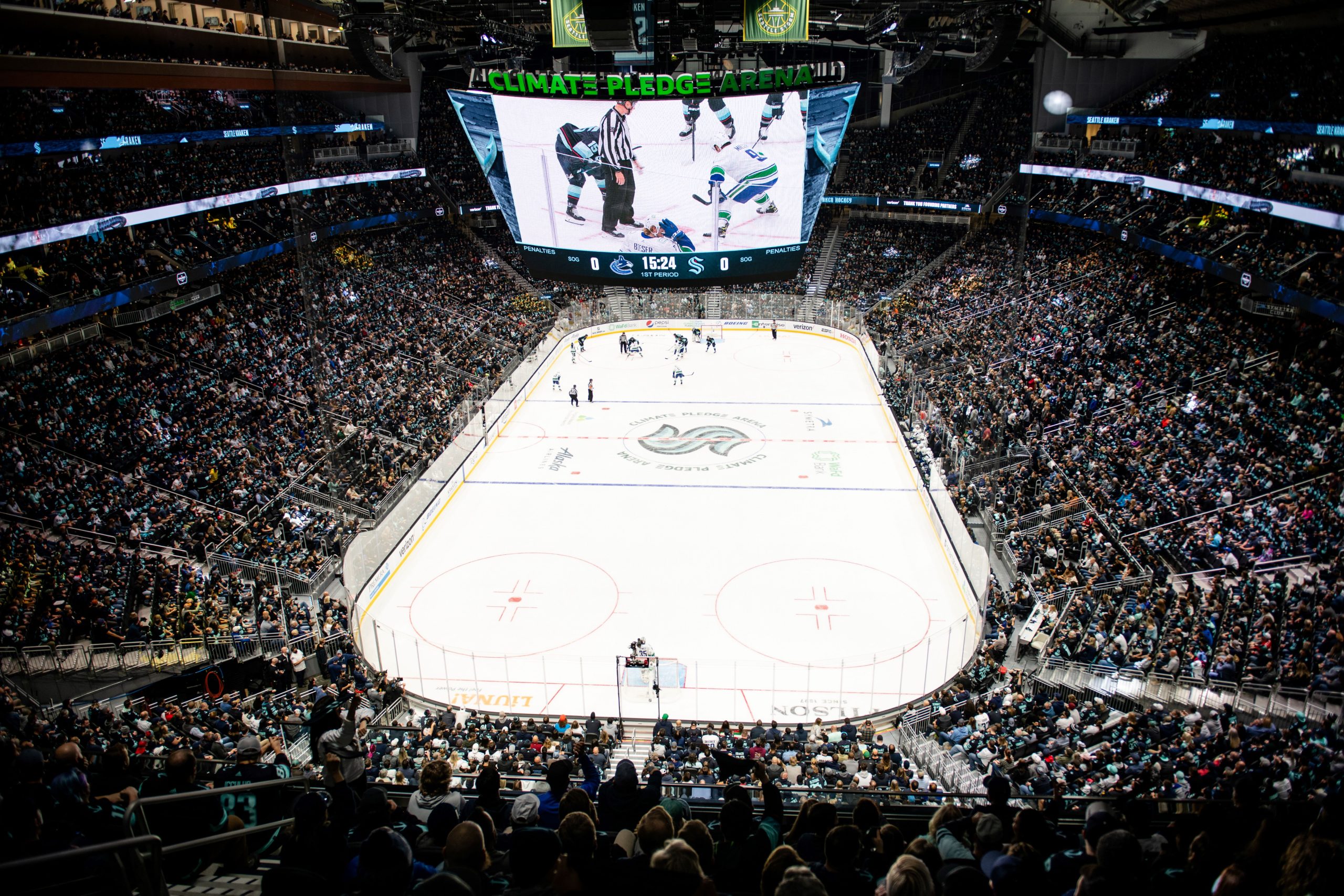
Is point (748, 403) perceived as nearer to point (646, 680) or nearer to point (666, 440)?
point (666, 440)

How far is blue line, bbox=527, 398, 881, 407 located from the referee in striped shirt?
442 inches

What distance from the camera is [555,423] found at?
97.0ft

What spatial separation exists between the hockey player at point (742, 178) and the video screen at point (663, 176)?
26mm

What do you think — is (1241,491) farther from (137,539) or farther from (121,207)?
(121,207)

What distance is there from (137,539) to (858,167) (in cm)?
4072

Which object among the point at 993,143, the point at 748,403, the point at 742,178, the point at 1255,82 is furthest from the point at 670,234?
the point at 993,143

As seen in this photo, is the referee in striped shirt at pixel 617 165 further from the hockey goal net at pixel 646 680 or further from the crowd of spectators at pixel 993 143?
the crowd of spectators at pixel 993 143

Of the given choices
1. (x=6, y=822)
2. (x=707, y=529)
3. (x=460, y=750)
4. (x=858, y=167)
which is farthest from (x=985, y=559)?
(x=858, y=167)

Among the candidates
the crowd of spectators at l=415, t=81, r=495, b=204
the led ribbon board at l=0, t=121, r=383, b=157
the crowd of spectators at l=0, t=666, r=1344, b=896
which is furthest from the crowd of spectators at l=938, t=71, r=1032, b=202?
the crowd of spectators at l=0, t=666, r=1344, b=896

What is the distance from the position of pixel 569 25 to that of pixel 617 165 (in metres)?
3.21

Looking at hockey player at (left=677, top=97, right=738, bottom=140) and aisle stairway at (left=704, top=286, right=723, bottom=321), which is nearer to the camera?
hockey player at (left=677, top=97, right=738, bottom=140)

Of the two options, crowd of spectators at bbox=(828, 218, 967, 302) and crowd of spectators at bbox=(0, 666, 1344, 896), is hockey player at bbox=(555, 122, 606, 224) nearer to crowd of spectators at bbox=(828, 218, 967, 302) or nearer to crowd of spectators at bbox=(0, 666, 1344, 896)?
crowd of spectators at bbox=(0, 666, 1344, 896)

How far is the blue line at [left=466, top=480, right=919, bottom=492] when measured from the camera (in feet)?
77.8

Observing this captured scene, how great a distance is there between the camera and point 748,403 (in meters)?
31.5
